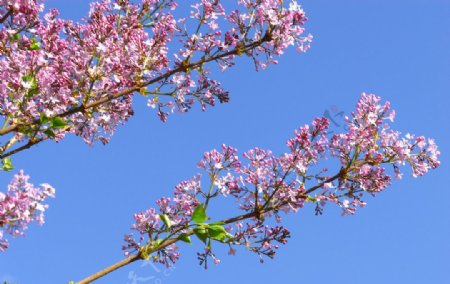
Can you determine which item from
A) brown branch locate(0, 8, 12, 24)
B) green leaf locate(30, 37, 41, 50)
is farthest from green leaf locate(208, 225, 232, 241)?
brown branch locate(0, 8, 12, 24)

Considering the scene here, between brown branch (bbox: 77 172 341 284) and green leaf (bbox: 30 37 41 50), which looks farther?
green leaf (bbox: 30 37 41 50)

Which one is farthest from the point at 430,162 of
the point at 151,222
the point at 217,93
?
the point at 151,222

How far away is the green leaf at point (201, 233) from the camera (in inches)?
135

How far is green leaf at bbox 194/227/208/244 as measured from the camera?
343 cm

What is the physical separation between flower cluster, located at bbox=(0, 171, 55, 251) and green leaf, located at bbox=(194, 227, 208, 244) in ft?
3.03

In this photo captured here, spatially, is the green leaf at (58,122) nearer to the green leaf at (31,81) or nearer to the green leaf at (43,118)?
the green leaf at (43,118)

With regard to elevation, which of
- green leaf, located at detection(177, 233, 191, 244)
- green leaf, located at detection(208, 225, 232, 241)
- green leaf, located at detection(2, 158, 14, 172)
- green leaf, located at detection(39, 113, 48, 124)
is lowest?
green leaf, located at detection(208, 225, 232, 241)

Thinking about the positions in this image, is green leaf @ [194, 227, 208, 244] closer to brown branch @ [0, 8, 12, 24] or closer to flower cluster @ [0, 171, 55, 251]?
flower cluster @ [0, 171, 55, 251]

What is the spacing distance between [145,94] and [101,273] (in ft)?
5.37

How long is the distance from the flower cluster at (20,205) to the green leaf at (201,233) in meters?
0.92

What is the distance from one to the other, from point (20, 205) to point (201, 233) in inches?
43.3

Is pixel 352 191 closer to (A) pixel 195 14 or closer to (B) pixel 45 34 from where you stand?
(A) pixel 195 14

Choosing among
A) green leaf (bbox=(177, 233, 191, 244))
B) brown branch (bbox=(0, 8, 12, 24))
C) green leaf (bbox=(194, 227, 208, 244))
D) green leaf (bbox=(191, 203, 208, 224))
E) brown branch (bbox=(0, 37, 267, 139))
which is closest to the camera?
green leaf (bbox=(191, 203, 208, 224))

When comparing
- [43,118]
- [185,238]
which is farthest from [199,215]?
[43,118]
